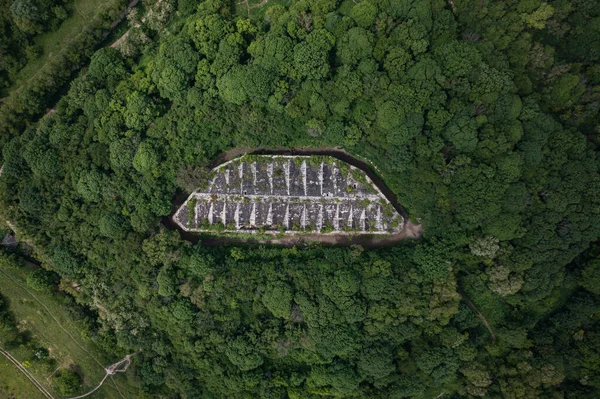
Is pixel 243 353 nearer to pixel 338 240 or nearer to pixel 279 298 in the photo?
pixel 279 298

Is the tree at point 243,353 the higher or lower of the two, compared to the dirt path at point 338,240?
lower

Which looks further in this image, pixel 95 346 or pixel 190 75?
pixel 95 346

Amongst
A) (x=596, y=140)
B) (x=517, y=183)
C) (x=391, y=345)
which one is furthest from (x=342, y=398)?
(x=596, y=140)

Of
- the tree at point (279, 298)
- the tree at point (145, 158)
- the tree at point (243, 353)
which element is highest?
the tree at point (145, 158)

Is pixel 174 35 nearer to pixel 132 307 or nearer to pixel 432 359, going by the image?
pixel 132 307

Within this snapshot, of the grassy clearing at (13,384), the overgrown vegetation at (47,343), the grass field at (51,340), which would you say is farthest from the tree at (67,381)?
the grassy clearing at (13,384)

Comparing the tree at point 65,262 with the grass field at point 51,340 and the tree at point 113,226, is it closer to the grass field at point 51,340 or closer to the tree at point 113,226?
the grass field at point 51,340
